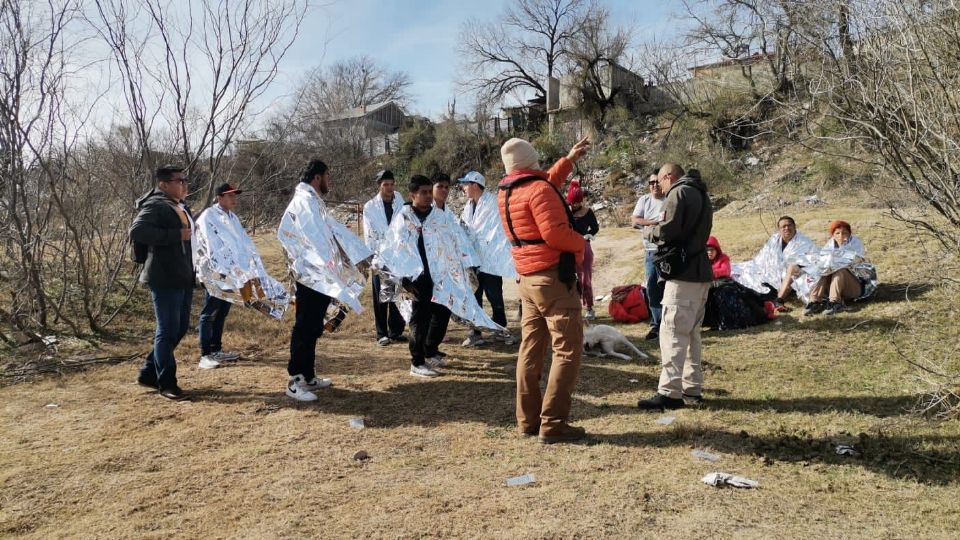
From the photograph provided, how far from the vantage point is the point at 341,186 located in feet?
85.1

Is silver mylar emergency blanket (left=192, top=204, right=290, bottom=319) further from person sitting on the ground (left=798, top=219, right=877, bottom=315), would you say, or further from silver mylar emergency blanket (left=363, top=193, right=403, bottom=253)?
person sitting on the ground (left=798, top=219, right=877, bottom=315)

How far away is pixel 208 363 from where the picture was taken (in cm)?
572

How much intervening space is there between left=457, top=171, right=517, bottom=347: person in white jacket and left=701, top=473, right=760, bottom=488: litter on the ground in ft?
11.1

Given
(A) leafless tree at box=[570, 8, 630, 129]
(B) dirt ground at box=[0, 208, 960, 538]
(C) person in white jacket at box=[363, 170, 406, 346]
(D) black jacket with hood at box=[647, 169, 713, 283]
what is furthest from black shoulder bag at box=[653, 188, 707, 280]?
(A) leafless tree at box=[570, 8, 630, 129]

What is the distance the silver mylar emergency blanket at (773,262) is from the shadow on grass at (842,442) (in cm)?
366

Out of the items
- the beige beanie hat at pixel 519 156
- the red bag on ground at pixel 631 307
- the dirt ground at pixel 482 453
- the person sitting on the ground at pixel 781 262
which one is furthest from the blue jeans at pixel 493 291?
the beige beanie hat at pixel 519 156

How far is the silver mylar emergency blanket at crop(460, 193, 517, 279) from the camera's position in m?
6.53

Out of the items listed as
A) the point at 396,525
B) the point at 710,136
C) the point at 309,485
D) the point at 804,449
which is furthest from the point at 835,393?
the point at 710,136

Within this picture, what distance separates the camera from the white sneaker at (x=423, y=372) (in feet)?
17.2

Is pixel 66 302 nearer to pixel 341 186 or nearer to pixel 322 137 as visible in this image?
pixel 341 186

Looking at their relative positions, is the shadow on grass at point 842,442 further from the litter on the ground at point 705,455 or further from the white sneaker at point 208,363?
the white sneaker at point 208,363

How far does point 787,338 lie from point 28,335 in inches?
306

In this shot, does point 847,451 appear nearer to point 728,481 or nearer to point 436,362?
point 728,481

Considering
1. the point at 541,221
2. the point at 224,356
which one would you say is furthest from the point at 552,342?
the point at 224,356
